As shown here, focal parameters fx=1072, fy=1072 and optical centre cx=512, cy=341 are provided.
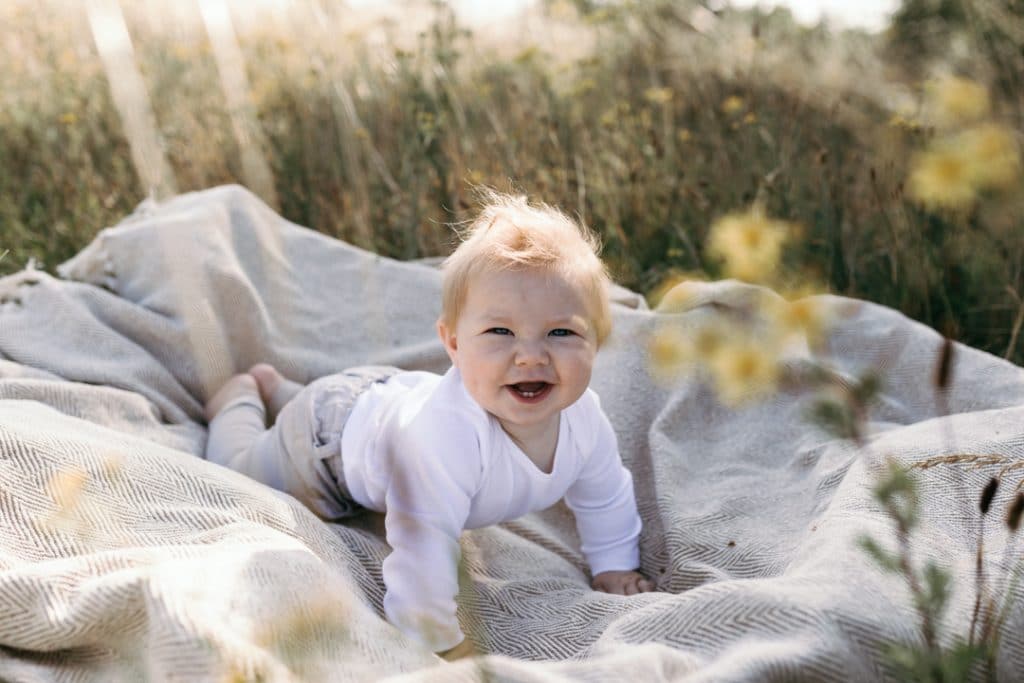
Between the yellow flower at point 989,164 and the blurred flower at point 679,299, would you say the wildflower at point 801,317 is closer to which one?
the blurred flower at point 679,299

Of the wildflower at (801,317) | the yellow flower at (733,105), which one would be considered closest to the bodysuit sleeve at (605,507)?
the wildflower at (801,317)

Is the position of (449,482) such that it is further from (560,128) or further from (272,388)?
(560,128)

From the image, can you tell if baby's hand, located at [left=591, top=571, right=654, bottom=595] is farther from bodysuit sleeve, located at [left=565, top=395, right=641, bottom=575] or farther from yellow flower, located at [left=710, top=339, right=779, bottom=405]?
yellow flower, located at [left=710, top=339, right=779, bottom=405]

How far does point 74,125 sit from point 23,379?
8.67 ft

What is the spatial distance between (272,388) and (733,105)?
80.7 inches

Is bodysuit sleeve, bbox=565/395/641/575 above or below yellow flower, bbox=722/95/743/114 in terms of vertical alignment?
below

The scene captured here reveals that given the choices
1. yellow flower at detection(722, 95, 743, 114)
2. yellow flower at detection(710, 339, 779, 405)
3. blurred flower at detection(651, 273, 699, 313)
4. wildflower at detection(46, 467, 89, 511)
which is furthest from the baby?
yellow flower at detection(722, 95, 743, 114)

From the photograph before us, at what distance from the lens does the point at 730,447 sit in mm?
2375

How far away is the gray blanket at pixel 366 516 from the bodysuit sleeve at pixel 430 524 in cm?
8

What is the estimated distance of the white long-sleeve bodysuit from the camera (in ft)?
5.64

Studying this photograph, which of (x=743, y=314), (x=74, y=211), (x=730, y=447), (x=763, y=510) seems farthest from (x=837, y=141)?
(x=74, y=211)

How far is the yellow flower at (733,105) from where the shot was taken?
152 inches

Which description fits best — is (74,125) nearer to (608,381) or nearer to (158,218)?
(158,218)

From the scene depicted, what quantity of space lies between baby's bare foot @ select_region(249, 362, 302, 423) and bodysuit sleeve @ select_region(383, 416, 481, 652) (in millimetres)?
895
